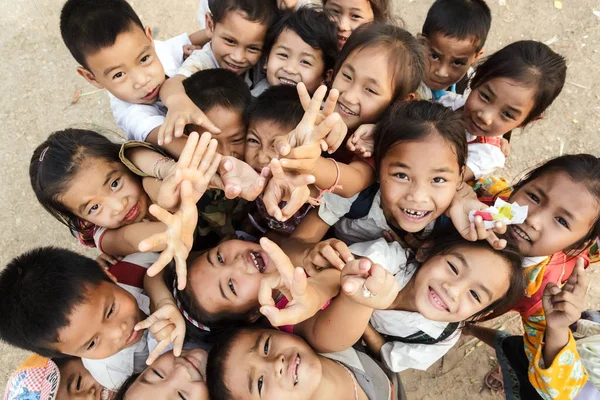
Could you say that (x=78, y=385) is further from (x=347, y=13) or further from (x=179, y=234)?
(x=347, y=13)

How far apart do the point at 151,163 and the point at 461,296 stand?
4.24 feet

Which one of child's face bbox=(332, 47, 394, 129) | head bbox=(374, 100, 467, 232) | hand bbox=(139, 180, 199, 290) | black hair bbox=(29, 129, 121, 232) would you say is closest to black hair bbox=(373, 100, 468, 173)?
head bbox=(374, 100, 467, 232)

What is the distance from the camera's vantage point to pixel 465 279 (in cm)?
160

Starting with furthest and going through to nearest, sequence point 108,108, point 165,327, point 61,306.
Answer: point 108,108
point 165,327
point 61,306

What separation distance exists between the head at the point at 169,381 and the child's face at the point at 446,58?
1.79 metres

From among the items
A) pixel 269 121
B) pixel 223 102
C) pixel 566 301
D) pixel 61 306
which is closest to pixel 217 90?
pixel 223 102

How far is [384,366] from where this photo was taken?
1867 mm

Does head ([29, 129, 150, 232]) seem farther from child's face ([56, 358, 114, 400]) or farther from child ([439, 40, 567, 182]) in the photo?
child ([439, 40, 567, 182])

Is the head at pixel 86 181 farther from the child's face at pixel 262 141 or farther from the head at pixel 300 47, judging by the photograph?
the head at pixel 300 47

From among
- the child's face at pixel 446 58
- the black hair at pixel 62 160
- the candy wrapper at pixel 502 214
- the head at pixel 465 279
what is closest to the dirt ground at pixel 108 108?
the child's face at pixel 446 58

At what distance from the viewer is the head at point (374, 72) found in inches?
71.2

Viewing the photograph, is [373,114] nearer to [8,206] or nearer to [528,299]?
[528,299]

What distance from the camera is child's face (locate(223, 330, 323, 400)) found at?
1462 mm

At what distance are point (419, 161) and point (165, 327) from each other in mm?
1137
